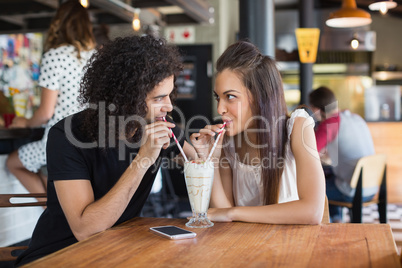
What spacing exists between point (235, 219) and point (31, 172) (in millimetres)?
1874

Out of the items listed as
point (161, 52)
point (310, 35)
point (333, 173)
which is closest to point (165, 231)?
point (161, 52)

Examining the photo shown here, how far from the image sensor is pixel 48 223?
1662 mm

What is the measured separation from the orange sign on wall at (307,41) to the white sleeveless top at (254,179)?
10.6 ft

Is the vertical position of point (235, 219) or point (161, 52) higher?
point (161, 52)

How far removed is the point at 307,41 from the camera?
16.2 ft

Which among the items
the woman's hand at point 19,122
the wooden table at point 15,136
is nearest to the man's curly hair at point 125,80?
the wooden table at point 15,136

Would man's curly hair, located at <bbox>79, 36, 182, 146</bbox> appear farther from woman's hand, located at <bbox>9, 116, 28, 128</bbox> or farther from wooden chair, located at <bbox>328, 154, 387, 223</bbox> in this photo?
wooden chair, located at <bbox>328, 154, 387, 223</bbox>

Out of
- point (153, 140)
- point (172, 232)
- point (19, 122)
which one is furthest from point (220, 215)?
point (19, 122)

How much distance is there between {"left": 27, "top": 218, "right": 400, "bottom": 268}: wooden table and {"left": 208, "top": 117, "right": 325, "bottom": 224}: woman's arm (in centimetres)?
3

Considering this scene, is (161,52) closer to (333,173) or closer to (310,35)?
(333,173)

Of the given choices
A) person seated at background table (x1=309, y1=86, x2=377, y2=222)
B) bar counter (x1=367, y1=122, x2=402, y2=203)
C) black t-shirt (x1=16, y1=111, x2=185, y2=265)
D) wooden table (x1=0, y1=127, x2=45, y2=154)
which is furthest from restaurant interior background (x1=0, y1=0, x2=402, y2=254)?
black t-shirt (x1=16, y1=111, x2=185, y2=265)

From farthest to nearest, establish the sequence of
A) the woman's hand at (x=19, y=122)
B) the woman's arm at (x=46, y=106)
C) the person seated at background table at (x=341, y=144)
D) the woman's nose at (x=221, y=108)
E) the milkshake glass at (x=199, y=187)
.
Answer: the person seated at background table at (x=341, y=144), the woman's hand at (x=19, y=122), the woman's arm at (x=46, y=106), the woman's nose at (x=221, y=108), the milkshake glass at (x=199, y=187)

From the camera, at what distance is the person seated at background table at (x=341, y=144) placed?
362 cm

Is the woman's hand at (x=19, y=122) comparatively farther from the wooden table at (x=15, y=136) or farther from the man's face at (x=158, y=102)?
the man's face at (x=158, y=102)
